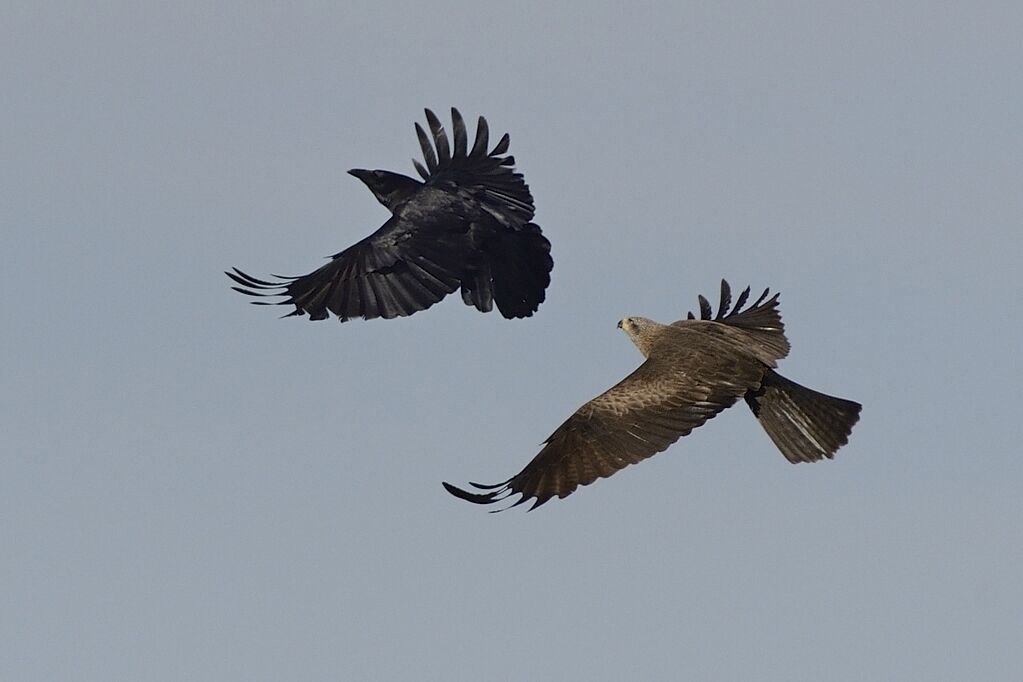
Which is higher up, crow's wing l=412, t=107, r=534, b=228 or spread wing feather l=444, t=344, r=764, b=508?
crow's wing l=412, t=107, r=534, b=228

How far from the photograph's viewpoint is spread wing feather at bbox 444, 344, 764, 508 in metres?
15.6

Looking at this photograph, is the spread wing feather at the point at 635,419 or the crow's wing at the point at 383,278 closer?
the spread wing feather at the point at 635,419

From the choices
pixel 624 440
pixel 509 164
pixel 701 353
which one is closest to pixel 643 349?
pixel 701 353

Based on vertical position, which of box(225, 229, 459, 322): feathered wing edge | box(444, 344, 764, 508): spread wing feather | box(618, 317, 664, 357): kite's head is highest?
box(225, 229, 459, 322): feathered wing edge

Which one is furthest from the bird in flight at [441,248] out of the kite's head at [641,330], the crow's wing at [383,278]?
the kite's head at [641,330]

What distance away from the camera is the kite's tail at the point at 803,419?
57.1 ft

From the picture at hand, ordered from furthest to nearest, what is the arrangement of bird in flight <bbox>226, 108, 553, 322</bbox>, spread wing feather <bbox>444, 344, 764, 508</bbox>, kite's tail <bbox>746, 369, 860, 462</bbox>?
bird in flight <bbox>226, 108, 553, 322</bbox>
kite's tail <bbox>746, 369, 860, 462</bbox>
spread wing feather <bbox>444, 344, 764, 508</bbox>

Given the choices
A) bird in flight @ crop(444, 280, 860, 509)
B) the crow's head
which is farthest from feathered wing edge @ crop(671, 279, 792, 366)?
the crow's head

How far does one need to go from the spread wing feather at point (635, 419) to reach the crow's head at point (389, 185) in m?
5.00

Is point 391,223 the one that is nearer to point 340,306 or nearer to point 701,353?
point 340,306

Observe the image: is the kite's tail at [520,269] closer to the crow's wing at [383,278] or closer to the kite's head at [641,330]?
the crow's wing at [383,278]

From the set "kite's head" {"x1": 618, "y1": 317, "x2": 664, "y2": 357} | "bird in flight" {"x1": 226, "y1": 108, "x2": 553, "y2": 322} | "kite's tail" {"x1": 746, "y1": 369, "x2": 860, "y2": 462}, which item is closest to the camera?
"kite's tail" {"x1": 746, "y1": 369, "x2": 860, "y2": 462}

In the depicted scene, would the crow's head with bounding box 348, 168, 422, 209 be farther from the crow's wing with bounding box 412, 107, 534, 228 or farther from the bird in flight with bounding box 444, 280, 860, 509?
the bird in flight with bounding box 444, 280, 860, 509

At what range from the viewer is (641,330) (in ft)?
59.5
